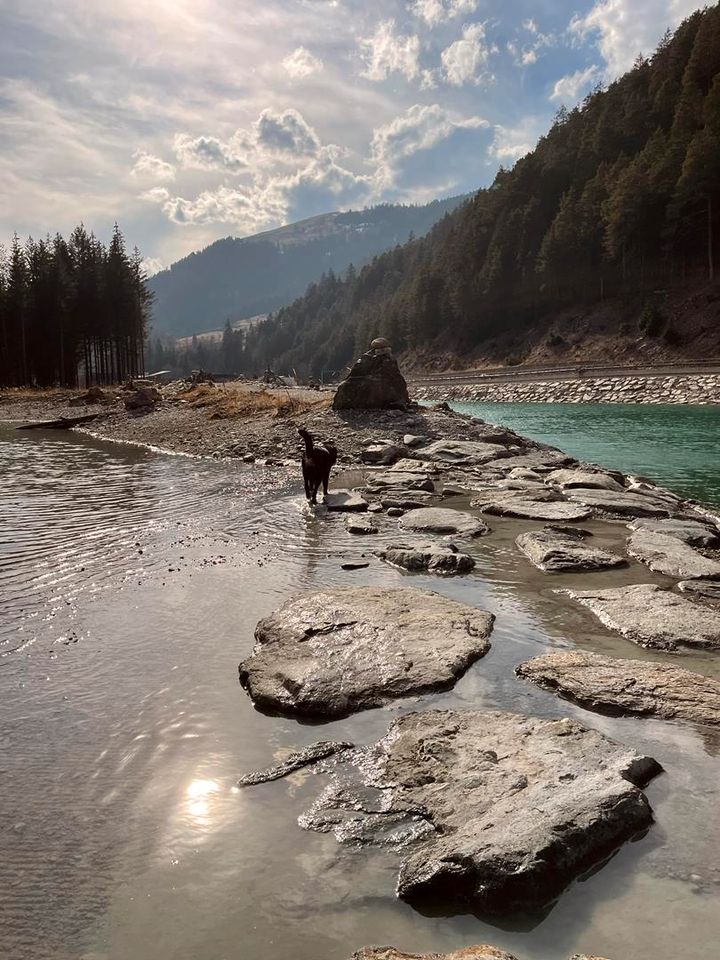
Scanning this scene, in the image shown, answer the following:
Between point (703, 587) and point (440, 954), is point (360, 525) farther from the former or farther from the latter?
point (440, 954)

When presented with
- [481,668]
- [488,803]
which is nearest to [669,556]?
[481,668]

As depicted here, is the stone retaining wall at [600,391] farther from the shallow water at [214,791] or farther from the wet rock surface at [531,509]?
the shallow water at [214,791]

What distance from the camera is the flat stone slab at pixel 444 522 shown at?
11.5 meters

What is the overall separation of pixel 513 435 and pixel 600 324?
68.1 m

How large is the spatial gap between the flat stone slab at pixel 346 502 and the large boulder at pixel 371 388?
10325 millimetres

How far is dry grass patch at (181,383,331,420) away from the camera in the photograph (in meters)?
26.7

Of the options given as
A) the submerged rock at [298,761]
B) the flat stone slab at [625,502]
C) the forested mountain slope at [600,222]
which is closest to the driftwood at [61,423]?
the flat stone slab at [625,502]

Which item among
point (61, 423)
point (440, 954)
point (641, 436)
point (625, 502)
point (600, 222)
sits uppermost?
point (600, 222)

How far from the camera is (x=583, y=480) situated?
15.2m

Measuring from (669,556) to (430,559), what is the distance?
3.61 m

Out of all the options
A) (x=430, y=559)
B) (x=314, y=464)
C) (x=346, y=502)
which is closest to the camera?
(x=430, y=559)

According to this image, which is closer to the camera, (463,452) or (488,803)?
(488,803)

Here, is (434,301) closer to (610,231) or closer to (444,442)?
(610,231)

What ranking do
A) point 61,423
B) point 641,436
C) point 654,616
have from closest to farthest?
point 654,616, point 641,436, point 61,423
